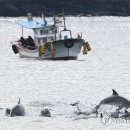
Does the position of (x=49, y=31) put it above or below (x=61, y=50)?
above

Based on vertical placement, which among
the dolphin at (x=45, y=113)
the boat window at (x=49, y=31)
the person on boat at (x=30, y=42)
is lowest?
the dolphin at (x=45, y=113)

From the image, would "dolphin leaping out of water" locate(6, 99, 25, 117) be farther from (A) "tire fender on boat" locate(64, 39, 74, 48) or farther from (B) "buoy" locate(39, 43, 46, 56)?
(A) "tire fender on boat" locate(64, 39, 74, 48)

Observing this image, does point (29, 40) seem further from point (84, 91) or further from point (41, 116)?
point (41, 116)

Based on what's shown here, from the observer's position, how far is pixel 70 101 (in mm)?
39188

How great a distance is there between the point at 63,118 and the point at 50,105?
12.3 feet

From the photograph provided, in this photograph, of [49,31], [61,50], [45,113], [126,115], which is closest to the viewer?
[126,115]

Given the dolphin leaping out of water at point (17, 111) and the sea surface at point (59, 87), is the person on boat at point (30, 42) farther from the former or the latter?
the dolphin leaping out of water at point (17, 111)

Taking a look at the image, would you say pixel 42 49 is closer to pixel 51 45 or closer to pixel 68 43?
pixel 51 45

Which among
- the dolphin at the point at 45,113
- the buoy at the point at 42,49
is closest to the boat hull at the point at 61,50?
the buoy at the point at 42,49

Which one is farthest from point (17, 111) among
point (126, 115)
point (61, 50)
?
point (61, 50)

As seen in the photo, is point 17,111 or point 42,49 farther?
point 42,49

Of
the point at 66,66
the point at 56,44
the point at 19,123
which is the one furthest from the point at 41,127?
the point at 56,44

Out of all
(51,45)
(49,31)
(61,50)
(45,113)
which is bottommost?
(45,113)

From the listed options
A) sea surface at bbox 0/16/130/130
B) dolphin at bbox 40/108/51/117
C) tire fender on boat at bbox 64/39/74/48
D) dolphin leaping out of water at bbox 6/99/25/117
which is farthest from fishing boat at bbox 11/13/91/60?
dolphin at bbox 40/108/51/117
